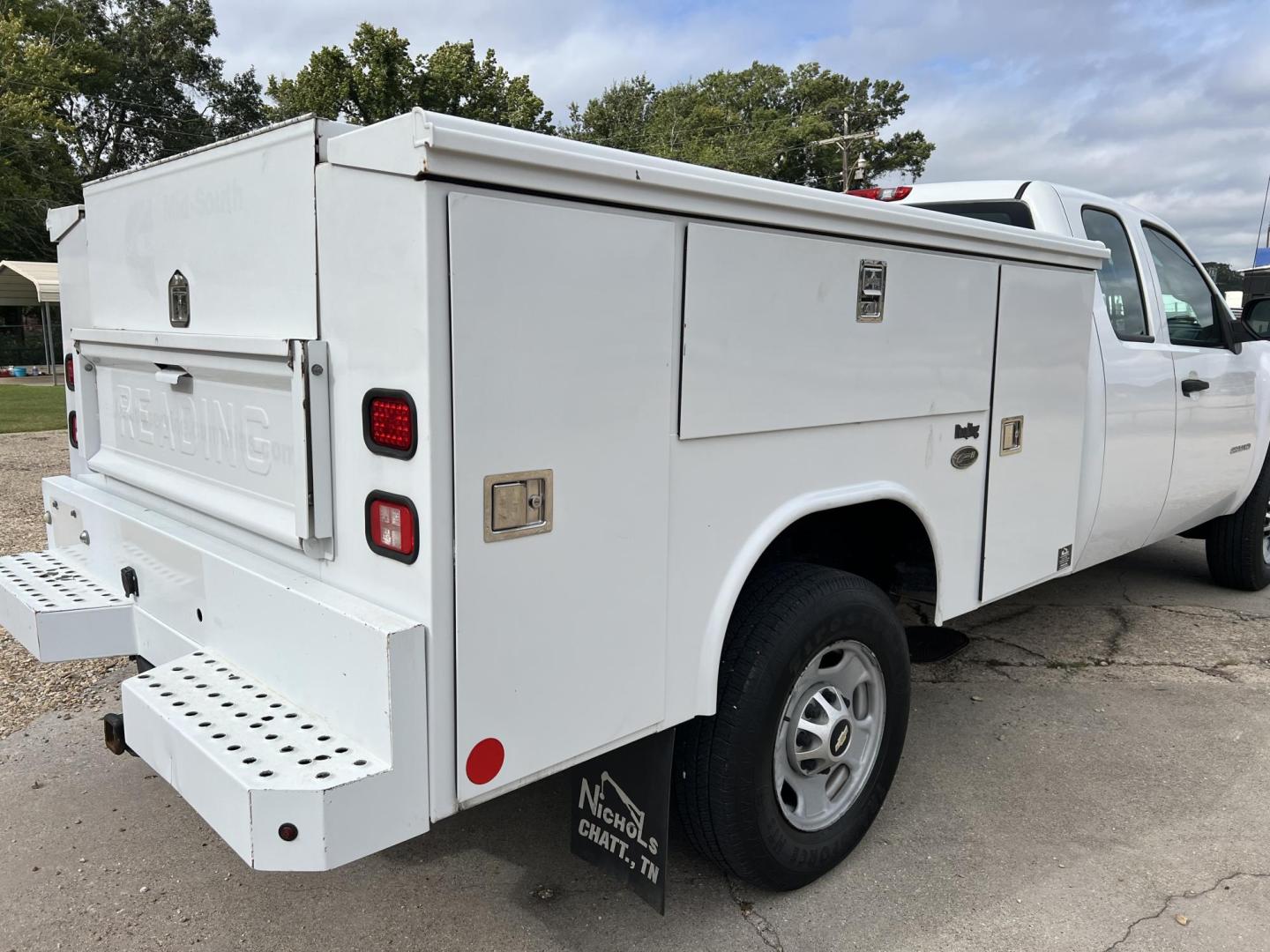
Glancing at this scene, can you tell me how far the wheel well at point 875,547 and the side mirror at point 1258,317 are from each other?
3125 millimetres

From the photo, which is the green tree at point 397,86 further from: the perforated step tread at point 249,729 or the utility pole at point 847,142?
the perforated step tread at point 249,729

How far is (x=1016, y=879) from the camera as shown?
288 centimetres

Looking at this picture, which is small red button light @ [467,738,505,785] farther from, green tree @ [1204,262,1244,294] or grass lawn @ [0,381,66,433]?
grass lawn @ [0,381,66,433]

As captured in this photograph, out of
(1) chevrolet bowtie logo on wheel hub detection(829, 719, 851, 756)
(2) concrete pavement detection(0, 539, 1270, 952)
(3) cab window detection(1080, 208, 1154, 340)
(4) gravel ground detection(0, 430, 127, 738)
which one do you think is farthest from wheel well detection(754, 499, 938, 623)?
(4) gravel ground detection(0, 430, 127, 738)

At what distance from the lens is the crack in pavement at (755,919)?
2.56 meters

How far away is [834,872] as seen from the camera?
2908mm

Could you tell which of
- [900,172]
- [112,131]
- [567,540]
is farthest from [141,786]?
[900,172]

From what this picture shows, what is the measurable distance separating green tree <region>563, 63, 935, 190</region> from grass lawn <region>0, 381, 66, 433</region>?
25.3 m

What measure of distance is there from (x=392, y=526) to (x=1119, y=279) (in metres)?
3.64

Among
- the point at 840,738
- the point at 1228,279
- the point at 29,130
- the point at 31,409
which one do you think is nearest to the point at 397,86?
the point at 29,130

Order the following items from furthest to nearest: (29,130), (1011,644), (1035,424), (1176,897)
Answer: (29,130) → (1011,644) → (1035,424) → (1176,897)

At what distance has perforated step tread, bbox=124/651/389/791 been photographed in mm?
1779

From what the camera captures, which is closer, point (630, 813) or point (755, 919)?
point (630, 813)

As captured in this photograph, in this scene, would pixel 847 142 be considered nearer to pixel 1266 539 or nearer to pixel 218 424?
pixel 1266 539
